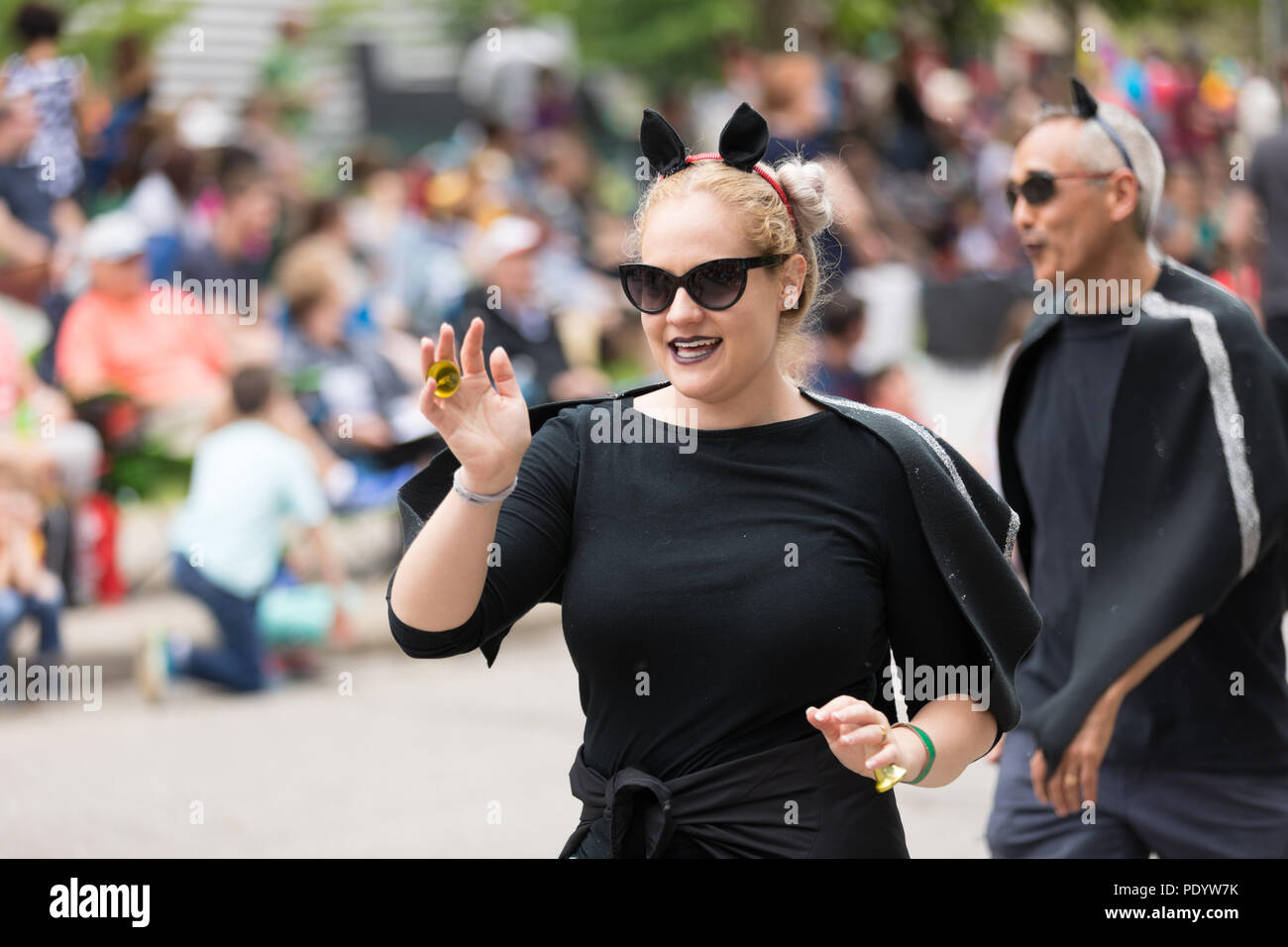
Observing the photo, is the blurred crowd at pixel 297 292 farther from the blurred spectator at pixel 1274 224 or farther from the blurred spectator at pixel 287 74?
the blurred spectator at pixel 1274 224

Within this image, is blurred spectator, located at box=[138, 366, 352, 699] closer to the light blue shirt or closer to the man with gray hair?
the light blue shirt

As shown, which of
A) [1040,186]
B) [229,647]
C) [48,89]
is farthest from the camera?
[48,89]

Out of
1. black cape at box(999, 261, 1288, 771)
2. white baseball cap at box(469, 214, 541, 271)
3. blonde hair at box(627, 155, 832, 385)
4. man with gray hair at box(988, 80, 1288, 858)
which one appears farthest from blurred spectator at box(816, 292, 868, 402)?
blonde hair at box(627, 155, 832, 385)

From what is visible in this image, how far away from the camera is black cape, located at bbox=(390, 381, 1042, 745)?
2828 mm

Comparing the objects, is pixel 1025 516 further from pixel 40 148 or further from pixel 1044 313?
pixel 40 148

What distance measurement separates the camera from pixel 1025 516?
13.9 feet

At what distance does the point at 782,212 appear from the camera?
2936 mm

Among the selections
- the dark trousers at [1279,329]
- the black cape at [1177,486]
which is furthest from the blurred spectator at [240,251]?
the black cape at [1177,486]

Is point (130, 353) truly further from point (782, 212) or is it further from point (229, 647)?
point (782, 212)

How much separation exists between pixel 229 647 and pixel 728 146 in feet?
19.2

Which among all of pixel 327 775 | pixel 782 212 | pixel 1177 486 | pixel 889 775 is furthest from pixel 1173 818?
pixel 327 775

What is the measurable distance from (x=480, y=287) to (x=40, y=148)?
8.38 ft

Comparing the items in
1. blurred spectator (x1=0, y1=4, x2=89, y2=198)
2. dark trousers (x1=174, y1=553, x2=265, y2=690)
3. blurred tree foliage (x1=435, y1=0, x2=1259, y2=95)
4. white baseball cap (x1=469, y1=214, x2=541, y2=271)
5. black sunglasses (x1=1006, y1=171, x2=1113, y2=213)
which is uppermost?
blurred tree foliage (x1=435, y1=0, x2=1259, y2=95)

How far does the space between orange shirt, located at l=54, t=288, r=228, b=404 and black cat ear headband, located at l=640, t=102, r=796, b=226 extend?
21.7 ft
